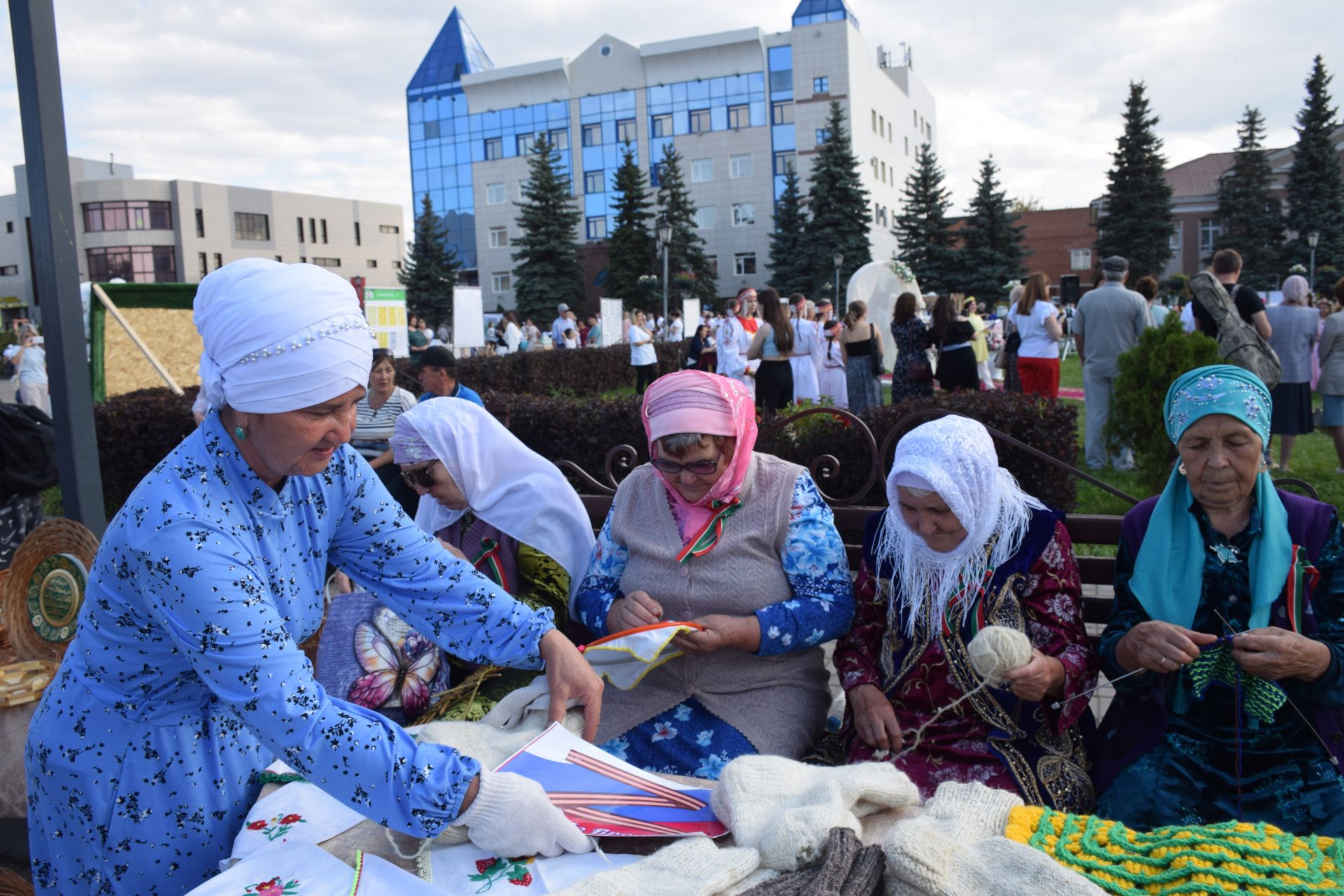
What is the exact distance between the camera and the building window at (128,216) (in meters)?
61.8

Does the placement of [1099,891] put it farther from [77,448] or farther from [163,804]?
[77,448]

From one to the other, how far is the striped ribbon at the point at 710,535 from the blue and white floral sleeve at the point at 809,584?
0.19 m

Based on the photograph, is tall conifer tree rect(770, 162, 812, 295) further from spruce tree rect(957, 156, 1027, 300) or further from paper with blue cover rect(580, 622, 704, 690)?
paper with blue cover rect(580, 622, 704, 690)

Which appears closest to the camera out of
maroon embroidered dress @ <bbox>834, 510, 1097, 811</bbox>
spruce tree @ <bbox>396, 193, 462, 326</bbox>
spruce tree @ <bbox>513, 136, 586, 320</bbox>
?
maroon embroidered dress @ <bbox>834, 510, 1097, 811</bbox>

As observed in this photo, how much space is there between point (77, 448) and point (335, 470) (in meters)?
2.82

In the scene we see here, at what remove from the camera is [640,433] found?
7.30m

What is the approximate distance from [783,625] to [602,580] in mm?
661

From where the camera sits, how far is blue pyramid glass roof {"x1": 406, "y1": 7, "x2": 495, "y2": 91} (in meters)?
63.1

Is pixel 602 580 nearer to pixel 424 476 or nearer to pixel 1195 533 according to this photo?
pixel 424 476

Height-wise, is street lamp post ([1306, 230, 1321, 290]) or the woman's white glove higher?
street lamp post ([1306, 230, 1321, 290])

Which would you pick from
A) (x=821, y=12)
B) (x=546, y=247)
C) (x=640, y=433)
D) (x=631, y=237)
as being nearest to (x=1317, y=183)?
(x=821, y=12)

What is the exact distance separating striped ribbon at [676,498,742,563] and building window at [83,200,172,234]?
69.6 metres

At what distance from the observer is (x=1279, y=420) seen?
8.38 meters

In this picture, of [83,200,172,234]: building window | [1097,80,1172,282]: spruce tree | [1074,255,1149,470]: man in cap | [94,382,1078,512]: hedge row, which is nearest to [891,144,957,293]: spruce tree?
[1097,80,1172,282]: spruce tree
